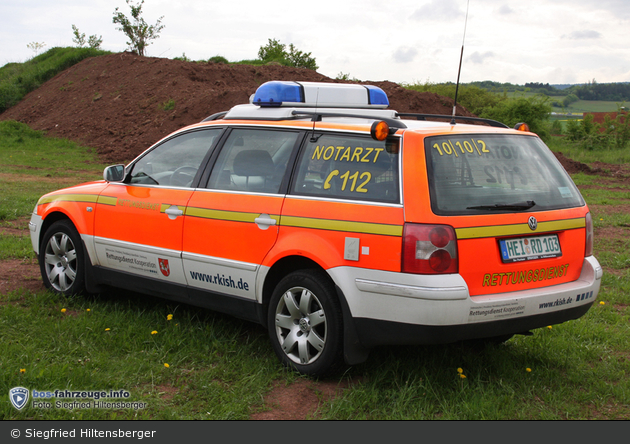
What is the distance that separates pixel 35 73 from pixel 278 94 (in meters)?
38.1

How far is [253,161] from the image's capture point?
14.1 ft

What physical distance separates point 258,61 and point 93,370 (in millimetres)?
35734

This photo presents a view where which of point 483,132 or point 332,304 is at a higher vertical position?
point 483,132

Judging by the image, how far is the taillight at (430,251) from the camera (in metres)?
3.26

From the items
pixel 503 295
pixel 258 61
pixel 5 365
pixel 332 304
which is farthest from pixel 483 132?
pixel 258 61

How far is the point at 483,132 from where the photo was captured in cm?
375

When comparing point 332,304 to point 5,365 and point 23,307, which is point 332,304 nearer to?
point 5,365

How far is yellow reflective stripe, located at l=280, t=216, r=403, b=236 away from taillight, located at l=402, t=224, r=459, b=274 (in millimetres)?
103

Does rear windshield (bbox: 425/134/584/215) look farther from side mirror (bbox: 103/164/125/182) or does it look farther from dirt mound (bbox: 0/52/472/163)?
dirt mound (bbox: 0/52/472/163)

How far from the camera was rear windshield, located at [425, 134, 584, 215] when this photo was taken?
3.42 meters

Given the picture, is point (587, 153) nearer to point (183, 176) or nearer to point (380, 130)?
point (183, 176)

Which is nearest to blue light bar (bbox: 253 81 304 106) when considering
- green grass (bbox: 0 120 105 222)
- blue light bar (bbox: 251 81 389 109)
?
blue light bar (bbox: 251 81 389 109)

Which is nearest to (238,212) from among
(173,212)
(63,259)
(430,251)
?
(173,212)

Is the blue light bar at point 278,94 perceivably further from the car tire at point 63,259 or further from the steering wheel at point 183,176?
the car tire at point 63,259
